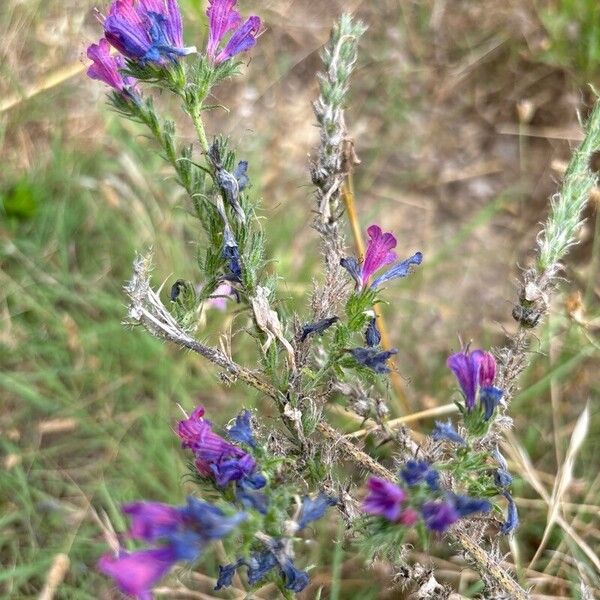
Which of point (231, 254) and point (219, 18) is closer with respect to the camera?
point (231, 254)

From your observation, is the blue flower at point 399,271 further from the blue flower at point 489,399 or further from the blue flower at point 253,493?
the blue flower at point 253,493

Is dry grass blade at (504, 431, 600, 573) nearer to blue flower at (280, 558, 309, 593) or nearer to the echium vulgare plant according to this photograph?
the echium vulgare plant

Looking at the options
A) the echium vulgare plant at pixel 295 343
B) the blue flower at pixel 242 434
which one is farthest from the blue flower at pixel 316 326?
the blue flower at pixel 242 434

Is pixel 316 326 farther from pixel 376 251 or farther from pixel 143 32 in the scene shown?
pixel 143 32

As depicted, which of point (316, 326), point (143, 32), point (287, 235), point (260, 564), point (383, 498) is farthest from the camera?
point (287, 235)

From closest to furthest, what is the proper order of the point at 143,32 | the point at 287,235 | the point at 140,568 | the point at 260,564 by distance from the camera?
the point at 140,568
the point at 260,564
the point at 143,32
the point at 287,235

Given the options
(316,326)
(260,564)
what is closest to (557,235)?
(316,326)
